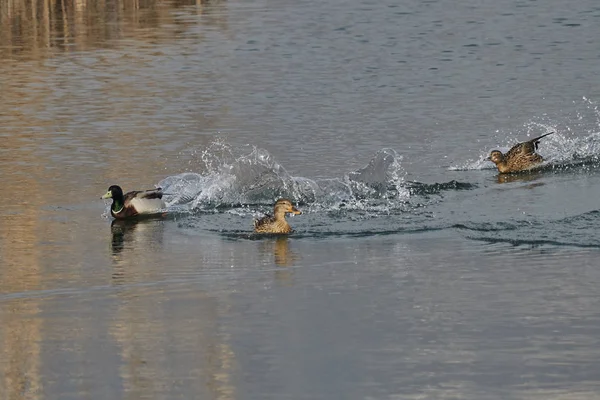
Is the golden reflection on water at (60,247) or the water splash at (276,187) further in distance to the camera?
the water splash at (276,187)

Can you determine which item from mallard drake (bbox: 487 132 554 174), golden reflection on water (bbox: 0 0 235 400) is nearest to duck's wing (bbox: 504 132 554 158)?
mallard drake (bbox: 487 132 554 174)

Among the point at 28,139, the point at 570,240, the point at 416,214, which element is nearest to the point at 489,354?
the point at 570,240

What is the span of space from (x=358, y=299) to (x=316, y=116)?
11337 millimetres

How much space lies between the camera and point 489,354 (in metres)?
10.5

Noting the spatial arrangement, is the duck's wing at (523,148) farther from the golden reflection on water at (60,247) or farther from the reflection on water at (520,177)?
the golden reflection on water at (60,247)

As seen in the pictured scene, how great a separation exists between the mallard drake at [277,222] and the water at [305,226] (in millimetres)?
138

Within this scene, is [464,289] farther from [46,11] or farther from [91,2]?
[91,2]

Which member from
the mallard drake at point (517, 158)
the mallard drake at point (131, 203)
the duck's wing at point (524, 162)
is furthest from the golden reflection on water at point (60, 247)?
the duck's wing at point (524, 162)

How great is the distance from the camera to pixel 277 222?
15.0 m

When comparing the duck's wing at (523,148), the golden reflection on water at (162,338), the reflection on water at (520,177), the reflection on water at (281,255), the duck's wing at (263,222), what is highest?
the duck's wing at (523,148)

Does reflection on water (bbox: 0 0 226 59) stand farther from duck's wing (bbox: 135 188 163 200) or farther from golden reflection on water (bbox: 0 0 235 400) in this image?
duck's wing (bbox: 135 188 163 200)

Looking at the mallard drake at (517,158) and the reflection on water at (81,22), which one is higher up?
the reflection on water at (81,22)

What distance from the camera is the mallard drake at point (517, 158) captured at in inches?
736

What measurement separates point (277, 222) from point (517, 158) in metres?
4.91
